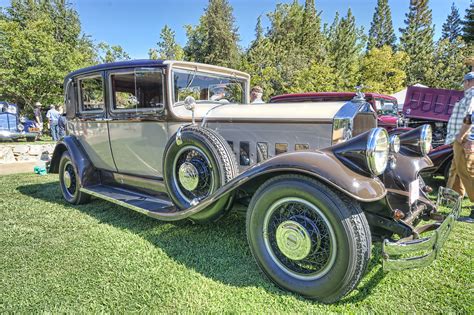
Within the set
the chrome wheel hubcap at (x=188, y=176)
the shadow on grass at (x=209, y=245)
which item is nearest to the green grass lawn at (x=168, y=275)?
the shadow on grass at (x=209, y=245)

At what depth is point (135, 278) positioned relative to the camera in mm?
2385

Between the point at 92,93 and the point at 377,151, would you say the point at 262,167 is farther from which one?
the point at 92,93

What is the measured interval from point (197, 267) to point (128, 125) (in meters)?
2.10

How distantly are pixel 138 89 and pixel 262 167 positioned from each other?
87.6 inches

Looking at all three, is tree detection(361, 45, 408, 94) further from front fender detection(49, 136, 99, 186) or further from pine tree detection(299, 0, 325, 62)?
front fender detection(49, 136, 99, 186)

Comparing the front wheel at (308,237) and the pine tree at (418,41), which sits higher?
the pine tree at (418,41)

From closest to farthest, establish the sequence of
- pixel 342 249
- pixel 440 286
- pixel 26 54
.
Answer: pixel 342 249, pixel 440 286, pixel 26 54

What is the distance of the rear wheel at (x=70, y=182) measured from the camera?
4387 mm

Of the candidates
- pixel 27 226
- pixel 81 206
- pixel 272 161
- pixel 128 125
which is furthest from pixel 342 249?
pixel 81 206

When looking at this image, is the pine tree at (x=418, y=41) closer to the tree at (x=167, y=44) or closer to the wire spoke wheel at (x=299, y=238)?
the tree at (x=167, y=44)

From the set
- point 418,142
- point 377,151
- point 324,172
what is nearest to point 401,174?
point 418,142

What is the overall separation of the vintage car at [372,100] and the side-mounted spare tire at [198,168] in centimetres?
545

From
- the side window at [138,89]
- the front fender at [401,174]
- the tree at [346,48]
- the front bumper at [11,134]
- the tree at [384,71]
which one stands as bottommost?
the front bumper at [11,134]

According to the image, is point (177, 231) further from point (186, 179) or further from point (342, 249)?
point (342, 249)
